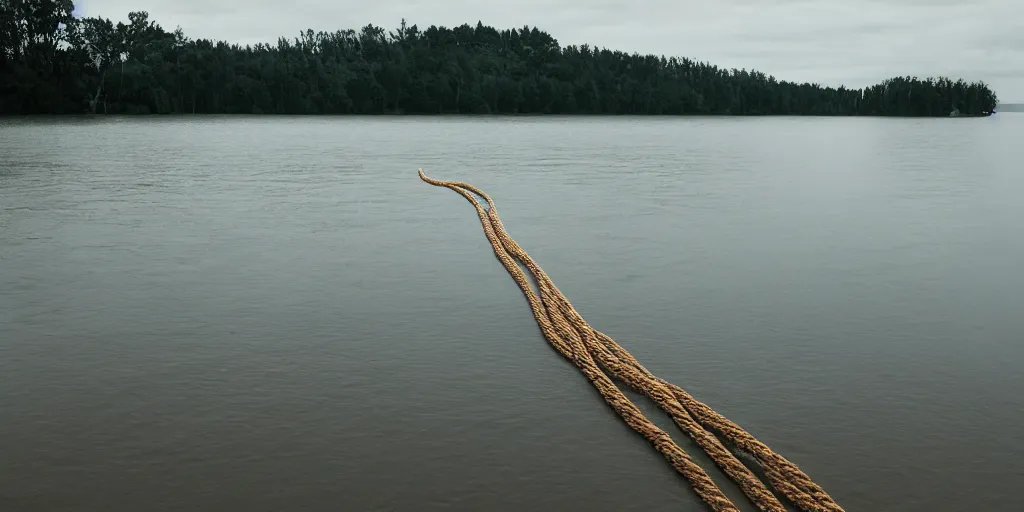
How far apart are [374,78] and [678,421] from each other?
99.5 metres

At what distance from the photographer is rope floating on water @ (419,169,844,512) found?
4227 mm

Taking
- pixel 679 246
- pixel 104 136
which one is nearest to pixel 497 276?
pixel 679 246

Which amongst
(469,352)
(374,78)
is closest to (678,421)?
(469,352)

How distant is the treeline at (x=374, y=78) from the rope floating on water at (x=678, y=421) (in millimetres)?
78850

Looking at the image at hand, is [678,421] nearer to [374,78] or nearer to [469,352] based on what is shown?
[469,352]

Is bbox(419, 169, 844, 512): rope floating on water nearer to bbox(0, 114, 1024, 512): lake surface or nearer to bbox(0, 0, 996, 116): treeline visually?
bbox(0, 114, 1024, 512): lake surface

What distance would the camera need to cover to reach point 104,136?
4097 centimetres

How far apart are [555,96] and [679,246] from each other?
332 ft

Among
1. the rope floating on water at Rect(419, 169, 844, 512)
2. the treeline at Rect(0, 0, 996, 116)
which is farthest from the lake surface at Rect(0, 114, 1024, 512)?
the treeline at Rect(0, 0, 996, 116)

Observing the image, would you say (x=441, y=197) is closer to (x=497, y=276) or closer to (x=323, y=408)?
(x=497, y=276)

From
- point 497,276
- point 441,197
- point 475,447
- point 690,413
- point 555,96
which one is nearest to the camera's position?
point 475,447

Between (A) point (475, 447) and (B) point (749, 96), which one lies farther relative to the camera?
(B) point (749, 96)

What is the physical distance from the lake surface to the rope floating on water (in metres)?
0.10

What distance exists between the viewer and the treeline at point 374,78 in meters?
79.2
